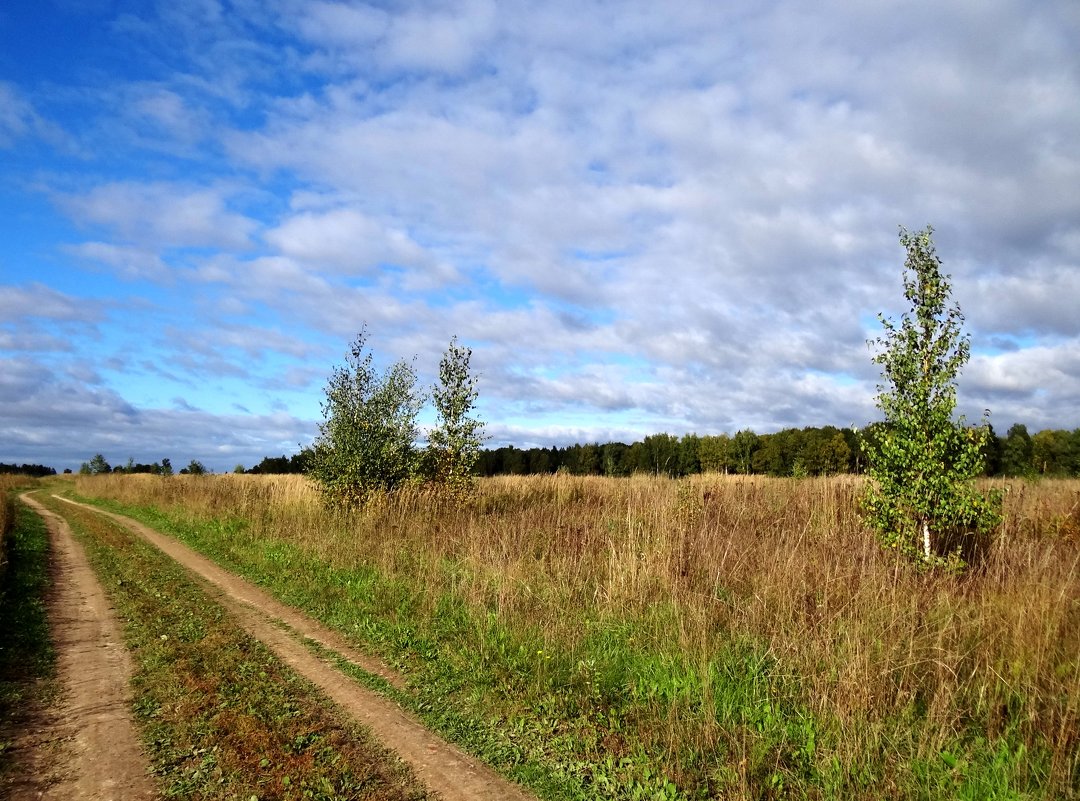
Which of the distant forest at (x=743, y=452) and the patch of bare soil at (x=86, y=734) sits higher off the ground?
the distant forest at (x=743, y=452)

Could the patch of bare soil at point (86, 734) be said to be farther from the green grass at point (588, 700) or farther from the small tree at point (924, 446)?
the small tree at point (924, 446)

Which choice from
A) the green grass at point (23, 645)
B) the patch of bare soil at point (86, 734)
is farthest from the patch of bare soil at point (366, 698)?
the green grass at point (23, 645)

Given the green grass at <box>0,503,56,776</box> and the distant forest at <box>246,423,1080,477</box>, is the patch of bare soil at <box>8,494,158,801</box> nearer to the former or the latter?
the green grass at <box>0,503,56,776</box>

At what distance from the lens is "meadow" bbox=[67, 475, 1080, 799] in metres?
4.56

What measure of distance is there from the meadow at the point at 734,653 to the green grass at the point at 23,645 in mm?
3273

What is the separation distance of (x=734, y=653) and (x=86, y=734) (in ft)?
19.4

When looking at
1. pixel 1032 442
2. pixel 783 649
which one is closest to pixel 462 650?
pixel 783 649

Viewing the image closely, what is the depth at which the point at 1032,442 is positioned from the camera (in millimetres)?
39469

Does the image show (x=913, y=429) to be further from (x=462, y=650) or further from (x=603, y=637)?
(x=462, y=650)

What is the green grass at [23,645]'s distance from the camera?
5.90m

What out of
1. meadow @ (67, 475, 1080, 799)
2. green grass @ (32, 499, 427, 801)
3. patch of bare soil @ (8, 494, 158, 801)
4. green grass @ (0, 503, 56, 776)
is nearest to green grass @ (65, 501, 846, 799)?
meadow @ (67, 475, 1080, 799)

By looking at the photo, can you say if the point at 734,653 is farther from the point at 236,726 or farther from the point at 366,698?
the point at 236,726

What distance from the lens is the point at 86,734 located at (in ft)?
17.7

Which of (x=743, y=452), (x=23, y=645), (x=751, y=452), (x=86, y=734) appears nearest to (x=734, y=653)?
(x=86, y=734)
